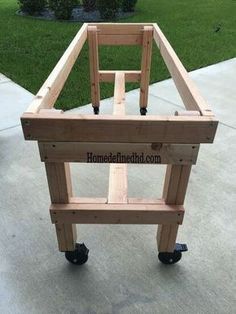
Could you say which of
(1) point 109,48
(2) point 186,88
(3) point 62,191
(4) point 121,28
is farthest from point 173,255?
(1) point 109,48

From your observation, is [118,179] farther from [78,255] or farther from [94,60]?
[94,60]

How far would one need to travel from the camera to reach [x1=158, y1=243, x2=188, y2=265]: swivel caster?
1995 mm

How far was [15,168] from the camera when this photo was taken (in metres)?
2.90

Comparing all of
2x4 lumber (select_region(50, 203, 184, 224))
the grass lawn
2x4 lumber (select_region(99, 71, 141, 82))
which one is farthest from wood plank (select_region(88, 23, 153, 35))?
2x4 lumber (select_region(50, 203, 184, 224))

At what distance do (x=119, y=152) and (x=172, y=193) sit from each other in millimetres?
416

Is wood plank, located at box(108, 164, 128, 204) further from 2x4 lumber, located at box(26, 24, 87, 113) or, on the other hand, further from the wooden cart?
2x4 lumber, located at box(26, 24, 87, 113)

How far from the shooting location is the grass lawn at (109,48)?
482 centimetres

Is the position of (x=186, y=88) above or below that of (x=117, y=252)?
above

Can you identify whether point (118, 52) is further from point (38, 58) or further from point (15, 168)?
point (15, 168)

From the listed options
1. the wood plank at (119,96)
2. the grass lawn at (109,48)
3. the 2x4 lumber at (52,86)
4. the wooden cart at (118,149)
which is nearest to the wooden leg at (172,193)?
the wooden cart at (118,149)

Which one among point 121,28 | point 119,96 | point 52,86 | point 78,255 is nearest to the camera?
point 52,86

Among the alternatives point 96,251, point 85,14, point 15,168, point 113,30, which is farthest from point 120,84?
point 85,14

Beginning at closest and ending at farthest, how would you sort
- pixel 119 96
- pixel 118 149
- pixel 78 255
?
pixel 118 149 < pixel 78 255 < pixel 119 96

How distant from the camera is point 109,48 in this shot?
6266mm
